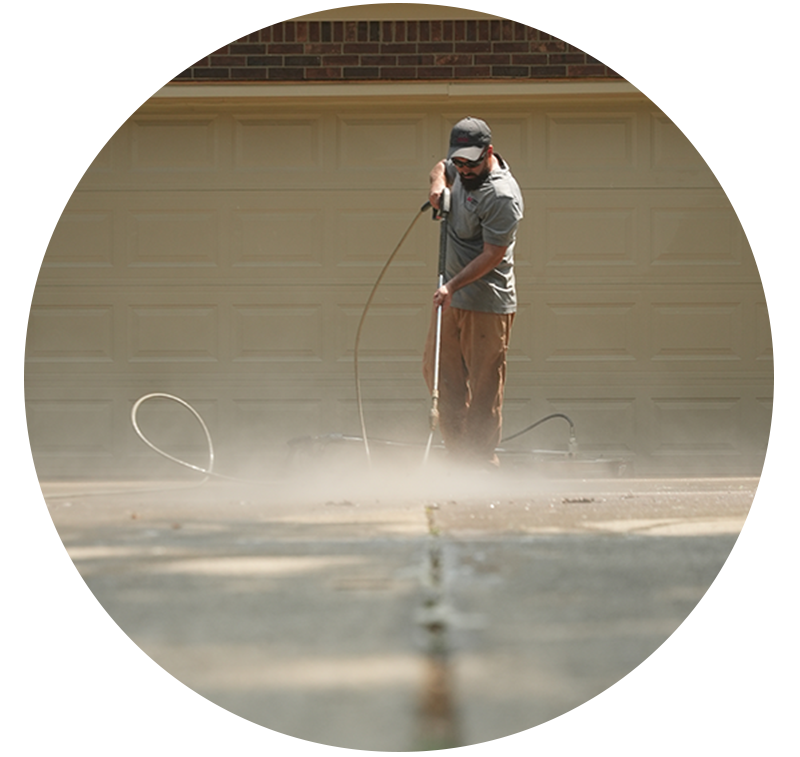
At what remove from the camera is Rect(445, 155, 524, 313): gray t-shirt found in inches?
149

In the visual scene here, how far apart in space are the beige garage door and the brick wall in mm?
220

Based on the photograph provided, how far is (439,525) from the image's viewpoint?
264 centimetres

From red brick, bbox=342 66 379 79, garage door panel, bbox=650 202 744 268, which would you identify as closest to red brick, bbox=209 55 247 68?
red brick, bbox=342 66 379 79

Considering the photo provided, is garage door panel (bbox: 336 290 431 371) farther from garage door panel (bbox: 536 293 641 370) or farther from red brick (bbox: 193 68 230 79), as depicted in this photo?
red brick (bbox: 193 68 230 79)

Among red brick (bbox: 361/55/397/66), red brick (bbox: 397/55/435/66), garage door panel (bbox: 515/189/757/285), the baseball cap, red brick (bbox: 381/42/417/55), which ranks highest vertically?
red brick (bbox: 381/42/417/55)

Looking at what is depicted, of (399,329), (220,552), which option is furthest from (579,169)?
(220,552)

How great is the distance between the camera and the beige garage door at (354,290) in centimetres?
514

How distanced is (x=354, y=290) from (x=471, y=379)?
4.56 ft

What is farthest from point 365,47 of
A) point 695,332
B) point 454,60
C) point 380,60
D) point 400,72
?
point 695,332

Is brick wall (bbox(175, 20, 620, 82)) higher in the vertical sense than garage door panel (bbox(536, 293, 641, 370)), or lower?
higher

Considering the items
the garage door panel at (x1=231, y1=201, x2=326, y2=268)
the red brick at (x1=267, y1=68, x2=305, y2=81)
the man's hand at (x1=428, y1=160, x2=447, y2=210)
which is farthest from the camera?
the garage door panel at (x1=231, y1=201, x2=326, y2=268)

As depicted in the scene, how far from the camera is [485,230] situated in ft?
12.4

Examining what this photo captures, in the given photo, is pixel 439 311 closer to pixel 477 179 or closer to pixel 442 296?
pixel 442 296

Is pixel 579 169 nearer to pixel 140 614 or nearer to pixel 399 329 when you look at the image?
pixel 399 329
